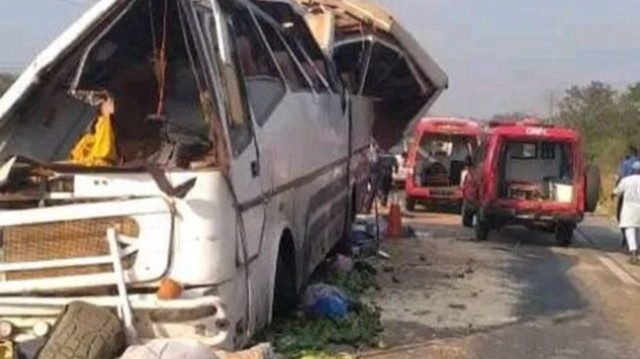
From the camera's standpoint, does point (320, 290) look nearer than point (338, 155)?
Yes

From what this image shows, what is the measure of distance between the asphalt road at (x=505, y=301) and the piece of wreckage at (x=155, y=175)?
147cm

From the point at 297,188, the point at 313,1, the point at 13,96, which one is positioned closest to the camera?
the point at 13,96

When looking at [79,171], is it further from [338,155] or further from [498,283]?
[498,283]

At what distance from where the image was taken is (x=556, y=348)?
348 inches

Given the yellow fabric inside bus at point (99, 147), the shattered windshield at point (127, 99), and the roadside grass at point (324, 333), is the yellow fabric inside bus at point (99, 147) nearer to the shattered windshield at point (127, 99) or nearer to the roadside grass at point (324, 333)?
the shattered windshield at point (127, 99)

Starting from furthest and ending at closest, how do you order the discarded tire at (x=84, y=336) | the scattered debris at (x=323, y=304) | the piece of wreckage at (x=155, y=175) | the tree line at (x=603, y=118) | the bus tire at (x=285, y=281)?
the tree line at (x=603, y=118), the scattered debris at (x=323, y=304), the bus tire at (x=285, y=281), the piece of wreckage at (x=155, y=175), the discarded tire at (x=84, y=336)

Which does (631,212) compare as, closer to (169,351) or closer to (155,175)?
(155,175)

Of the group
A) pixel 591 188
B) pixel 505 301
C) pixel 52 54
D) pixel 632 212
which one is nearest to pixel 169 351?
pixel 52 54

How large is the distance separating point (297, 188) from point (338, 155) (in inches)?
129

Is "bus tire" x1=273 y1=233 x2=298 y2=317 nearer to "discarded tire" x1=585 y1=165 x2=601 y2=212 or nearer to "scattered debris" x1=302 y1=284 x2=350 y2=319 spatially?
"scattered debris" x1=302 y1=284 x2=350 y2=319

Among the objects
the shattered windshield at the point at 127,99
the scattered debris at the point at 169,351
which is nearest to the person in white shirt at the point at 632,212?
the shattered windshield at the point at 127,99

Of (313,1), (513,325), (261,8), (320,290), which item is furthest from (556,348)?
(313,1)

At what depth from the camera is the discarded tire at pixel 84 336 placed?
579cm

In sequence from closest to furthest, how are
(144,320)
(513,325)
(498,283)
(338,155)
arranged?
1. (144,320)
2. (513,325)
3. (338,155)
4. (498,283)
